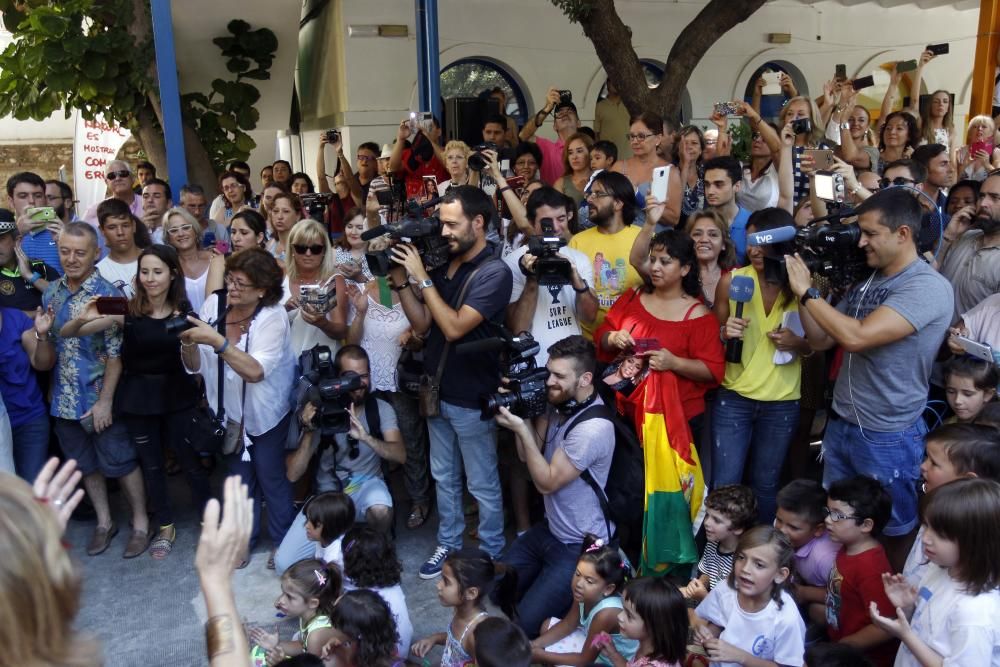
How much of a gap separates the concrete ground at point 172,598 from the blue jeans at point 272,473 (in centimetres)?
18

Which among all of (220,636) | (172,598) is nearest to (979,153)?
(172,598)

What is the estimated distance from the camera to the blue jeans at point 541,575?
11.1 feet

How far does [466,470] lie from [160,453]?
161 centimetres

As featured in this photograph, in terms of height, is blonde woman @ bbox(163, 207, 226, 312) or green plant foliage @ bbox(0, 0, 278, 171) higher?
green plant foliage @ bbox(0, 0, 278, 171)

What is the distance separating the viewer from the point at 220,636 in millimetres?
1562

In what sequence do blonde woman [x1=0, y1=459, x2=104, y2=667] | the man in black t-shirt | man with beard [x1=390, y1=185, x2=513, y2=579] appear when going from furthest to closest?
the man in black t-shirt < man with beard [x1=390, y1=185, x2=513, y2=579] < blonde woman [x1=0, y1=459, x2=104, y2=667]

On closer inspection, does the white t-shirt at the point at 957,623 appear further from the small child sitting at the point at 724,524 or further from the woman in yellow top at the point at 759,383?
the woman in yellow top at the point at 759,383

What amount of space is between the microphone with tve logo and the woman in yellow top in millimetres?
33

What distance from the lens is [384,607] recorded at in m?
2.83

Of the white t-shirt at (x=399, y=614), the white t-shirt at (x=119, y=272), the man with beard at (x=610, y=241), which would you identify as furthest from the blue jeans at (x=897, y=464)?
the white t-shirt at (x=119, y=272)

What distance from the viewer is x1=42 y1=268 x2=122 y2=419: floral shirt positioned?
4031 mm

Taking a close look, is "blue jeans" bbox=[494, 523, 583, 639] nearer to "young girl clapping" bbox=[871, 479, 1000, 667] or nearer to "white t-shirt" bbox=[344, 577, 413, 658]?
"white t-shirt" bbox=[344, 577, 413, 658]

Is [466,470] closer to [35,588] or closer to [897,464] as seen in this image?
[897,464]

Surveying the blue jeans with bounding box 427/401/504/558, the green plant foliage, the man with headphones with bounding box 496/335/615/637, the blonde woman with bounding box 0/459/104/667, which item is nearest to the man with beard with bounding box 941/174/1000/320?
the man with headphones with bounding box 496/335/615/637
